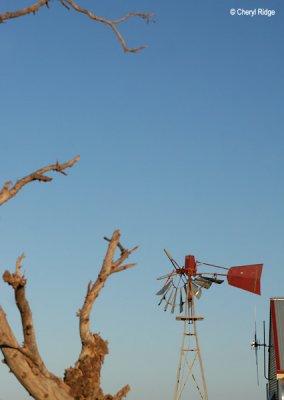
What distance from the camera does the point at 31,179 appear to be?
319 inches

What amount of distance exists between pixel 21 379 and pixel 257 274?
28.5 m

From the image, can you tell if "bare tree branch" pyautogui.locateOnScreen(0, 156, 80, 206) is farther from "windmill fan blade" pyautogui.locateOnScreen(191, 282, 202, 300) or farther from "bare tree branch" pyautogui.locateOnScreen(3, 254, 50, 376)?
"windmill fan blade" pyautogui.locateOnScreen(191, 282, 202, 300)

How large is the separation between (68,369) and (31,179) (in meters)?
2.26

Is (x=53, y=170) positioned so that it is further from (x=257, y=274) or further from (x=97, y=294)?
(x=257, y=274)

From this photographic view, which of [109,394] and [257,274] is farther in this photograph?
[257,274]

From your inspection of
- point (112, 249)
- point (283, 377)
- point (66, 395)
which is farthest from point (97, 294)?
point (283, 377)

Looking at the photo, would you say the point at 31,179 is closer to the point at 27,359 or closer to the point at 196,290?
the point at 27,359

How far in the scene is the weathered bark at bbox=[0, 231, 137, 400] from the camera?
297 inches

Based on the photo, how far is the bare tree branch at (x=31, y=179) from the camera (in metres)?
7.86

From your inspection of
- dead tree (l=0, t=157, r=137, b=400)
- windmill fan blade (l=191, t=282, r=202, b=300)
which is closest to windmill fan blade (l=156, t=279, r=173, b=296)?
windmill fan blade (l=191, t=282, r=202, b=300)

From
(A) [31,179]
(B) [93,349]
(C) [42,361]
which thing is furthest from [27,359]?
(A) [31,179]

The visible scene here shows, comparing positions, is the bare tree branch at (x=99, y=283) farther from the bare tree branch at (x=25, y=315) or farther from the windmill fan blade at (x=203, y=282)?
the windmill fan blade at (x=203, y=282)

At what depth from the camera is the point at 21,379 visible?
767 cm

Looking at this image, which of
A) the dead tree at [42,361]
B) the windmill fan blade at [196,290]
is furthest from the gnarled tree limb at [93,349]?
the windmill fan blade at [196,290]
